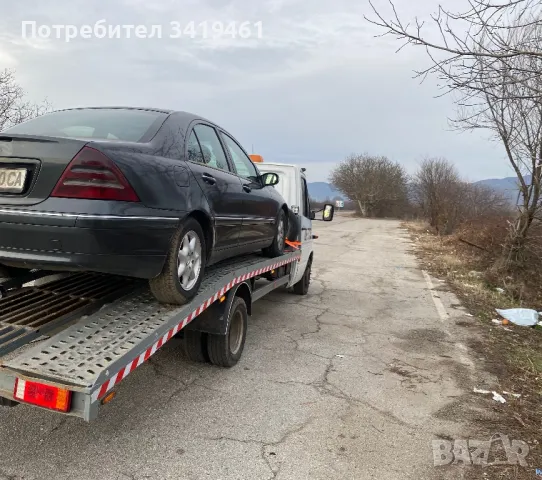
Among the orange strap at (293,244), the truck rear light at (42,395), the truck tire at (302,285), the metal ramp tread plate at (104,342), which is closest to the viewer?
the truck rear light at (42,395)

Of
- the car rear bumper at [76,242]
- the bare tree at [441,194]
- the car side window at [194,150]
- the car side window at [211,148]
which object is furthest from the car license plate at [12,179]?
the bare tree at [441,194]

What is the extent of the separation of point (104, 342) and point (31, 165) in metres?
1.18

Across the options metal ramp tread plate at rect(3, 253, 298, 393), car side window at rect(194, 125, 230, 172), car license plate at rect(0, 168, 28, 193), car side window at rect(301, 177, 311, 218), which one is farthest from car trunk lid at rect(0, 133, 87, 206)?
car side window at rect(301, 177, 311, 218)

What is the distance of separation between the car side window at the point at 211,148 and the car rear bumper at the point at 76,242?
1.38m

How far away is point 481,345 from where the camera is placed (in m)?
Result: 6.07

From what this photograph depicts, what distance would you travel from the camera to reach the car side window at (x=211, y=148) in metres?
4.17

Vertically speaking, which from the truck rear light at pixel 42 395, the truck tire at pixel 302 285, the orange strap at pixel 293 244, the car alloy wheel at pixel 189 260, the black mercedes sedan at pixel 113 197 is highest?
the black mercedes sedan at pixel 113 197

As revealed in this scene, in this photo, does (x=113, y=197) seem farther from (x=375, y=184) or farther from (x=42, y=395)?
(x=375, y=184)

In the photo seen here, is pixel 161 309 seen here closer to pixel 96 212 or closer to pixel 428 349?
pixel 96 212

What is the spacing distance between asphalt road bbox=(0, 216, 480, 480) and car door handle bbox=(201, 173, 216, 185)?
5.91ft

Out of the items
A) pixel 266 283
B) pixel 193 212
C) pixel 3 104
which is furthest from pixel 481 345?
pixel 3 104

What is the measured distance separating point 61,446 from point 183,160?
2.17 metres

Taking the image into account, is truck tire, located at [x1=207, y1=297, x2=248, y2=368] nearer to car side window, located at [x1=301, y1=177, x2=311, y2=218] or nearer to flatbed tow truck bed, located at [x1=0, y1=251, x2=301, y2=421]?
flatbed tow truck bed, located at [x1=0, y1=251, x2=301, y2=421]

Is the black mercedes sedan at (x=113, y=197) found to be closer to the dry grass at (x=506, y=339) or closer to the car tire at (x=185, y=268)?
the car tire at (x=185, y=268)
